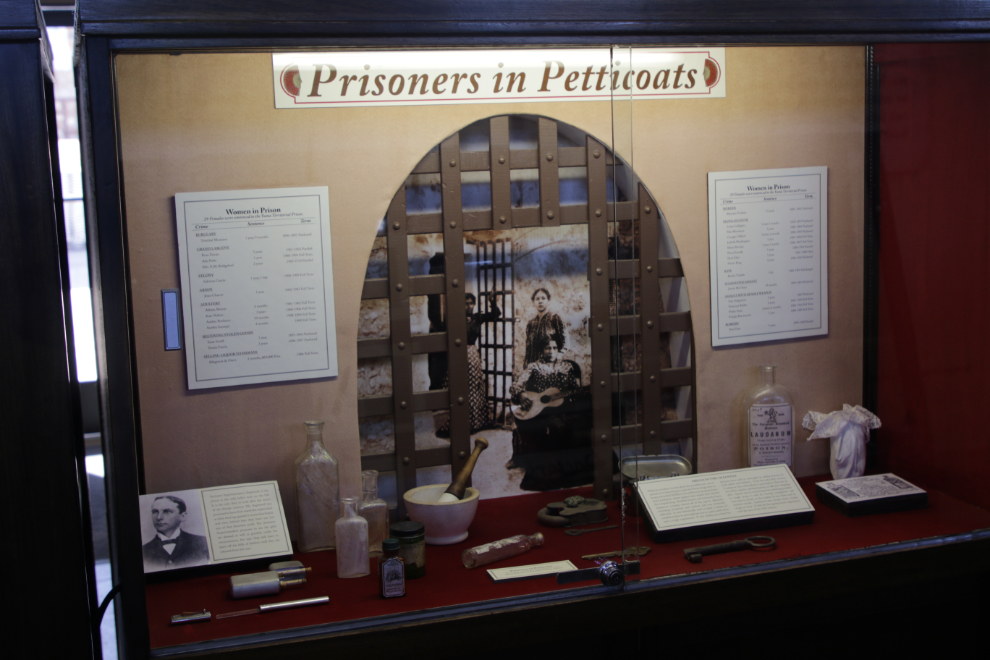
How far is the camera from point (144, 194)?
1.45 metres

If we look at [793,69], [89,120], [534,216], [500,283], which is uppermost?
[793,69]

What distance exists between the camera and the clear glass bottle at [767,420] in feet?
6.19

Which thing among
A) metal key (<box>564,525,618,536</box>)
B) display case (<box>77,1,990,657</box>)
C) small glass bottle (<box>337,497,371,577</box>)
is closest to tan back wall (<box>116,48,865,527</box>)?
display case (<box>77,1,990,657</box>)

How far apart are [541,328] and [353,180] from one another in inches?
22.2

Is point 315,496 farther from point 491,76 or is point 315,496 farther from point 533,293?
point 491,76

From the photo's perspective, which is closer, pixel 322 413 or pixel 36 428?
pixel 36 428

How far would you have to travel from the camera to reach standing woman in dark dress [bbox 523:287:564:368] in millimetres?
1844

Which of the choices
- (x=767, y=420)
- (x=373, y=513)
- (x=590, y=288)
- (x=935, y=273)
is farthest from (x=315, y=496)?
(x=935, y=273)

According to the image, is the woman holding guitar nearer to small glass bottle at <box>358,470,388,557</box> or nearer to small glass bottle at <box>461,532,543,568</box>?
small glass bottle at <box>461,532,543,568</box>

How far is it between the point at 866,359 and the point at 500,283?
3.18 ft

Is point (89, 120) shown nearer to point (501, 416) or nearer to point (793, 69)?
point (501, 416)

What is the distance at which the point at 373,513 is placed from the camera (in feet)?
5.37

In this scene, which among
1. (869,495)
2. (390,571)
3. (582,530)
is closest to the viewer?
(390,571)

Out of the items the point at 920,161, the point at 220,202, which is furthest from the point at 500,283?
the point at 920,161
